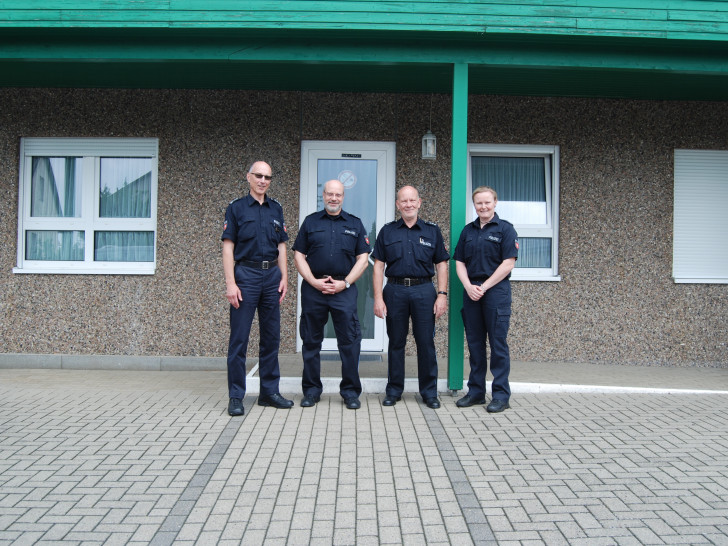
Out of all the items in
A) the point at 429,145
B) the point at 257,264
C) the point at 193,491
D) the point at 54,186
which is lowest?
the point at 193,491

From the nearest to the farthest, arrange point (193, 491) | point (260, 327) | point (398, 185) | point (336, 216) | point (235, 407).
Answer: point (193, 491) < point (235, 407) < point (260, 327) < point (336, 216) < point (398, 185)

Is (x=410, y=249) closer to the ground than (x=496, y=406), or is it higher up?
higher up

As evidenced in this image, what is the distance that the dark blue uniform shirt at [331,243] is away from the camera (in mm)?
4824

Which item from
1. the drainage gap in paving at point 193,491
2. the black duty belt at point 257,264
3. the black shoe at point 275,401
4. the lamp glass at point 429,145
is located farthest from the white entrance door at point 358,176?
the drainage gap in paving at point 193,491

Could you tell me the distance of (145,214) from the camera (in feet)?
22.5

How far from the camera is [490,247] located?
4.79 m

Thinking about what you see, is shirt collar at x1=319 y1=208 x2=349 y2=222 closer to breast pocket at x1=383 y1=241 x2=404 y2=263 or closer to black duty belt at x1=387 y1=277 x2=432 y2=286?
breast pocket at x1=383 y1=241 x2=404 y2=263

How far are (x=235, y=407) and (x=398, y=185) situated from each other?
3265 millimetres

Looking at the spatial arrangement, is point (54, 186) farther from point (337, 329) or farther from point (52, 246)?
point (337, 329)

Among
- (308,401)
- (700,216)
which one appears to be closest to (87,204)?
(308,401)

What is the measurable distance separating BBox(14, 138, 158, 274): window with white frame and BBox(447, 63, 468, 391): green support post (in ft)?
11.6

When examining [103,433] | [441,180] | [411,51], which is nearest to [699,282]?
[441,180]

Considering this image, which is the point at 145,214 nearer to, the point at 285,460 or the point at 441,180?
the point at 441,180

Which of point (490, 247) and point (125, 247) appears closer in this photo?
point (490, 247)
